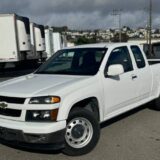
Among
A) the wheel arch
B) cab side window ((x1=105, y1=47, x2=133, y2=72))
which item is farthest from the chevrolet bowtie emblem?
cab side window ((x1=105, y1=47, x2=133, y2=72))

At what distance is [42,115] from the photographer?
5246 millimetres

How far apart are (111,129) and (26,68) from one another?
2123 cm

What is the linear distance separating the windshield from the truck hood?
363 mm

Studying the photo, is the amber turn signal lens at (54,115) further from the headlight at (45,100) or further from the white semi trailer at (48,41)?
the white semi trailer at (48,41)

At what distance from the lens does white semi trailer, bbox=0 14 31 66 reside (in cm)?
2080

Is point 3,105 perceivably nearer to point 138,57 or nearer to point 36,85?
point 36,85

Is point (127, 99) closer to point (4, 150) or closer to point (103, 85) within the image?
point (103, 85)

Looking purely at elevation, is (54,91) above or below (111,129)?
above

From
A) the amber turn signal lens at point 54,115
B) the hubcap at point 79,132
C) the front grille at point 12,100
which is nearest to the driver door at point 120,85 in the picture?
the hubcap at point 79,132

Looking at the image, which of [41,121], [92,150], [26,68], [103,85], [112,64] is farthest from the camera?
[26,68]

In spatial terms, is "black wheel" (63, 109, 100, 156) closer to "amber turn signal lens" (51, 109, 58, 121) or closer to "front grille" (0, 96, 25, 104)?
"amber turn signal lens" (51, 109, 58, 121)

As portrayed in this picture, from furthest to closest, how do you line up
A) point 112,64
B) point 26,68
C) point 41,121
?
point 26,68, point 112,64, point 41,121

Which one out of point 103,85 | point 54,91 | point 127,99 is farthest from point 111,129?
point 54,91

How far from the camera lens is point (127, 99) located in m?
7.00
